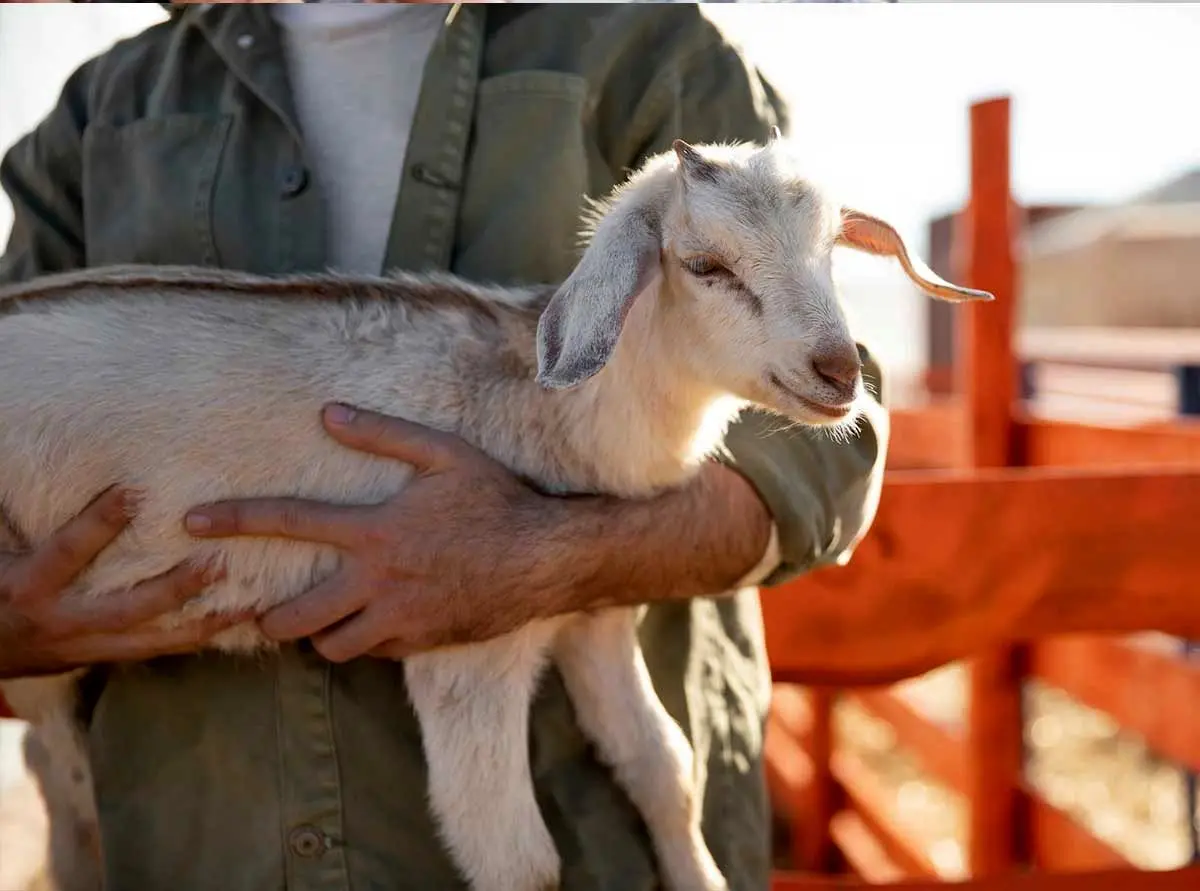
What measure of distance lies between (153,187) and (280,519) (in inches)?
24.0

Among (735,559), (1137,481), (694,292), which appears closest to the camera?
(694,292)

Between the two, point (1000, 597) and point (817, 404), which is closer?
point (817, 404)

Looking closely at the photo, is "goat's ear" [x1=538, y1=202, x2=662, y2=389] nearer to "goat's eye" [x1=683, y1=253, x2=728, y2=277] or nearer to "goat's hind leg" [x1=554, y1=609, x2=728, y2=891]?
"goat's eye" [x1=683, y1=253, x2=728, y2=277]

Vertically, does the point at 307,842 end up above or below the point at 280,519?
below

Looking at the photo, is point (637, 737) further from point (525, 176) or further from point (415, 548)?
point (525, 176)

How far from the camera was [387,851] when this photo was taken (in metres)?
1.62

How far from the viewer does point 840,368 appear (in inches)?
54.1

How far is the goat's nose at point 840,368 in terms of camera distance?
1.37 m

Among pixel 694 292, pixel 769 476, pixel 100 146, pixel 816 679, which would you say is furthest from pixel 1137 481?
pixel 100 146

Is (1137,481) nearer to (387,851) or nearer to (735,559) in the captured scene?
(735,559)

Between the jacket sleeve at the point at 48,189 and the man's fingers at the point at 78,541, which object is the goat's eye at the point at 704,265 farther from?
the jacket sleeve at the point at 48,189

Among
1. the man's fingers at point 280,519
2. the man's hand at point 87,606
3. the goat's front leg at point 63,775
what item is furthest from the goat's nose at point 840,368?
the goat's front leg at point 63,775

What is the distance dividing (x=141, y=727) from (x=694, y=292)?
3.20 ft

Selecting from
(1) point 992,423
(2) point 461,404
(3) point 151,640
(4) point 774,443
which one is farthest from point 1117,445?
(3) point 151,640
